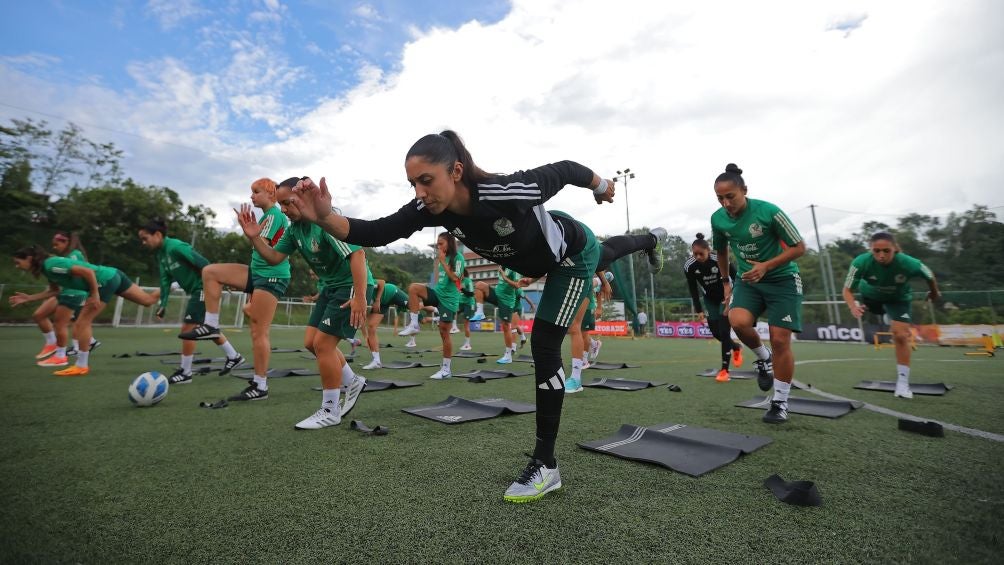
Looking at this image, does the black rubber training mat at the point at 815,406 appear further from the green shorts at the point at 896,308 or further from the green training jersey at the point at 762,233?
the green shorts at the point at 896,308

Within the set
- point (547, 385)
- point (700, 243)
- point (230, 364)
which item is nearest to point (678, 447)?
point (547, 385)

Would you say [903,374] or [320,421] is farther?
[903,374]

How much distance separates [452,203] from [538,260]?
64 cm

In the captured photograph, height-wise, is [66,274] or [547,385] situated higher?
[66,274]

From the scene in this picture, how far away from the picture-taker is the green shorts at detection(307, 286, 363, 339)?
416 centimetres

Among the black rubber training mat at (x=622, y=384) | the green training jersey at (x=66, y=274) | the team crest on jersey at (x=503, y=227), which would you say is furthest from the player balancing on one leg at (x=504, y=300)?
the green training jersey at (x=66, y=274)

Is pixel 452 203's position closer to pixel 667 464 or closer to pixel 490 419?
pixel 667 464

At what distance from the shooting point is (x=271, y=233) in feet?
16.8

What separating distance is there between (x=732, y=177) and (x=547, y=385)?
129 inches

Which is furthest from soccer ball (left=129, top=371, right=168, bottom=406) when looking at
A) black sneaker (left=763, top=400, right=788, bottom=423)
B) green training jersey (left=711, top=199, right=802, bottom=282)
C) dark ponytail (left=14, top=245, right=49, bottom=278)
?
green training jersey (left=711, top=199, right=802, bottom=282)

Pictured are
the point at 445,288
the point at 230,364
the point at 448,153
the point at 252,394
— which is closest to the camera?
the point at 448,153

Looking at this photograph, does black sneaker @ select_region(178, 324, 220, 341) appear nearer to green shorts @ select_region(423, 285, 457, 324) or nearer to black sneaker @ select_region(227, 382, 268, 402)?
black sneaker @ select_region(227, 382, 268, 402)

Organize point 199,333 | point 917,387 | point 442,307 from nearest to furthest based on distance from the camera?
1. point 199,333
2. point 917,387
3. point 442,307

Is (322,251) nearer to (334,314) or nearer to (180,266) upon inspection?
(334,314)
